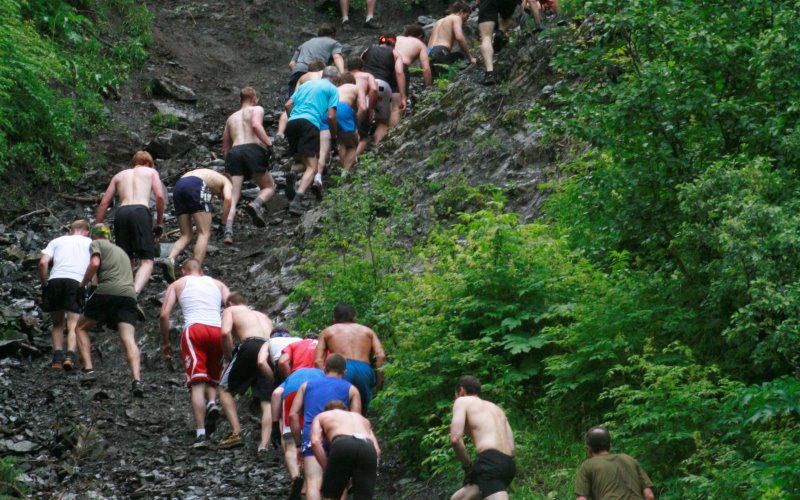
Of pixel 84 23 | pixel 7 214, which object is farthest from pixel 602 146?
pixel 84 23

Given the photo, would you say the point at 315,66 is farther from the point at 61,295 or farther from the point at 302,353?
the point at 302,353

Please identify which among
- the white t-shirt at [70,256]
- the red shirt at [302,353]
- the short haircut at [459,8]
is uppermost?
the short haircut at [459,8]

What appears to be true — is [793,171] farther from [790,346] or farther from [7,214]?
[7,214]

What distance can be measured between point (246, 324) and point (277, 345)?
0.64 m

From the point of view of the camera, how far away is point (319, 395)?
871cm

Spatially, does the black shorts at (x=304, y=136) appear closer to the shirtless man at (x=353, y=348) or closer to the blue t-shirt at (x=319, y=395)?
the shirtless man at (x=353, y=348)

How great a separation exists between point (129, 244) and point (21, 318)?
1653 mm

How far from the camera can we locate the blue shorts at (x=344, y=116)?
16094mm

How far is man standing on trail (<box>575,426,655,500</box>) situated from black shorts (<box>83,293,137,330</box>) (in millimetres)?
6647

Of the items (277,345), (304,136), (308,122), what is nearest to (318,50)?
(308,122)

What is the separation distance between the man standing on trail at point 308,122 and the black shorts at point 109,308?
4255mm

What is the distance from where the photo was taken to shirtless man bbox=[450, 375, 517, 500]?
7621 millimetres

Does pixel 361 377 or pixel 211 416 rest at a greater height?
pixel 361 377

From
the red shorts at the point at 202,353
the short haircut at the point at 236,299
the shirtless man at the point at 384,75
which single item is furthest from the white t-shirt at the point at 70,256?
the shirtless man at the point at 384,75
